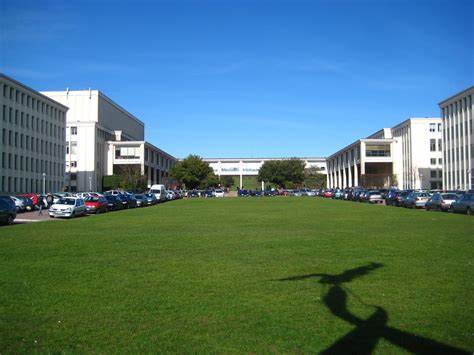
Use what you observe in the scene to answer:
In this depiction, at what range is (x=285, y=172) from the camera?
136125mm

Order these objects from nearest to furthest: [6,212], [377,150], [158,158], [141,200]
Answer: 1. [6,212]
2. [141,200]
3. [377,150]
4. [158,158]

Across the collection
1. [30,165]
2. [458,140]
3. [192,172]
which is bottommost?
[30,165]

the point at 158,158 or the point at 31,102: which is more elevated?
the point at 31,102

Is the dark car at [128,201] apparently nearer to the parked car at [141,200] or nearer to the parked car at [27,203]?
the parked car at [141,200]

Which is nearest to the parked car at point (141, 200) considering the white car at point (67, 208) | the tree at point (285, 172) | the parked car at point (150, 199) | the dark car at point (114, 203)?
the parked car at point (150, 199)

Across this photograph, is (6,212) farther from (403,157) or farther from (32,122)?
(403,157)

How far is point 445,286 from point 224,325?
14.4 feet

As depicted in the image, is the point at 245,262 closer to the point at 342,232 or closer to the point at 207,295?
the point at 207,295

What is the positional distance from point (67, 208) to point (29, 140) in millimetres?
50699

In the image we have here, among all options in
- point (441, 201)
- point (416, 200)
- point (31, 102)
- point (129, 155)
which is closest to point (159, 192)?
point (31, 102)

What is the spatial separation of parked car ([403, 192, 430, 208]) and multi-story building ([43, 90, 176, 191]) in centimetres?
7250

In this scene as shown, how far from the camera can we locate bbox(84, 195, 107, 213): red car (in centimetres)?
Result: 4134

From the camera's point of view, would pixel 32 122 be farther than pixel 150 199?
Yes

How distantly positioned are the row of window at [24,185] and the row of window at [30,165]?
1639mm
